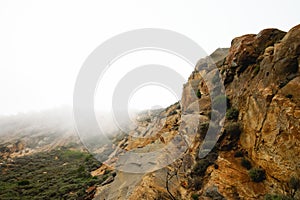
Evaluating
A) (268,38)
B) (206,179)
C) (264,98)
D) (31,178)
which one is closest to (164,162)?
(206,179)

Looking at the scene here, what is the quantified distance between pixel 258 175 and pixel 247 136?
321 cm

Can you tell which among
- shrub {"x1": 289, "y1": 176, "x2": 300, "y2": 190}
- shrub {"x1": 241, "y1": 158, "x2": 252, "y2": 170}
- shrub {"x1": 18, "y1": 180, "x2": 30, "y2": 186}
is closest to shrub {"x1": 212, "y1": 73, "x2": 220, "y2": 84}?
shrub {"x1": 241, "y1": 158, "x2": 252, "y2": 170}

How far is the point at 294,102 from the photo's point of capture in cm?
1299

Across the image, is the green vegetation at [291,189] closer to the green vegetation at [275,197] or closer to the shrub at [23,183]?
the green vegetation at [275,197]

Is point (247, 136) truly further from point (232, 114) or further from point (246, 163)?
point (232, 114)

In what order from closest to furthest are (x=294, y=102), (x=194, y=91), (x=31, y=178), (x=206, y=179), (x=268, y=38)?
(x=294, y=102) → (x=206, y=179) → (x=268, y=38) → (x=194, y=91) → (x=31, y=178)

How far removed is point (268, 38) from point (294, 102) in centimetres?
838

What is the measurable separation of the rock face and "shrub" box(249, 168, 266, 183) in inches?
7.3

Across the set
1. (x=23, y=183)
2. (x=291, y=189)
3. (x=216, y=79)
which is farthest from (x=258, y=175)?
(x=23, y=183)

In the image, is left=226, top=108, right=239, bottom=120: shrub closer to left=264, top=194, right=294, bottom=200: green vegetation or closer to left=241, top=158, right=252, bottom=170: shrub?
left=241, top=158, right=252, bottom=170: shrub

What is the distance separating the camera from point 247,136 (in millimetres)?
15969

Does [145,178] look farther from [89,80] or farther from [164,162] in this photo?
[89,80]

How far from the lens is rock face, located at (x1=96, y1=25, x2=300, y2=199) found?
42.3 feet

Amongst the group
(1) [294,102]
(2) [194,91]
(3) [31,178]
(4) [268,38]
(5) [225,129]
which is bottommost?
(3) [31,178]
